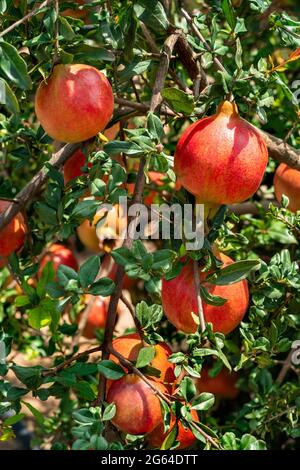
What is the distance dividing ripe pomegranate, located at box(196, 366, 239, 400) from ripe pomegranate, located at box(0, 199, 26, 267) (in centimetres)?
57

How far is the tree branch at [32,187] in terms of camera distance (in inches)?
42.6

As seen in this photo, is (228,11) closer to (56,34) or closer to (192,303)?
(56,34)

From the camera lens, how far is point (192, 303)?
3.18 ft

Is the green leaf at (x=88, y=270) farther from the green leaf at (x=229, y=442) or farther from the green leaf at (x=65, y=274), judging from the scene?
the green leaf at (x=229, y=442)

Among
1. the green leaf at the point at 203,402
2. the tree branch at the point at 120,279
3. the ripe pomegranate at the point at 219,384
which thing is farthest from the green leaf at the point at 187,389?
the ripe pomegranate at the point at 219,384

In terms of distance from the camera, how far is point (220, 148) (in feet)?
2.92

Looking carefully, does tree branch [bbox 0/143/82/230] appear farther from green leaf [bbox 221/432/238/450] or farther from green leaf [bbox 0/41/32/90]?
green leaf [bbox 221/432/238/450]

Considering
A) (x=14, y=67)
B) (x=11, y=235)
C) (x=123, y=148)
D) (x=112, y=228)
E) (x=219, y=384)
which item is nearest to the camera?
(x=14, y=67)

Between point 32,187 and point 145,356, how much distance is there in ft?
1.10

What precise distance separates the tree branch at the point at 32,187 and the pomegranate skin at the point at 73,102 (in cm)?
15

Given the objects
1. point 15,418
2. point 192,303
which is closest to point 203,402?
point 192,303

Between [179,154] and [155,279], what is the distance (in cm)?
15
